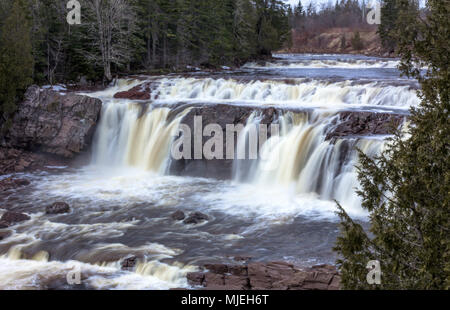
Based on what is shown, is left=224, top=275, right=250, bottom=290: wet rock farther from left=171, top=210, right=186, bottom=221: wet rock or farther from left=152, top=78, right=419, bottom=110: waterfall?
left=152, top=78, right=419, bottom=110: waterfall

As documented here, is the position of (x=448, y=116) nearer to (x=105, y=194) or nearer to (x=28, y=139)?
(x=105, y=194)

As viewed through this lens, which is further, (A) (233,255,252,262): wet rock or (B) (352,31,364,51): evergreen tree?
(B) (352,31,364,51): evergreen tree

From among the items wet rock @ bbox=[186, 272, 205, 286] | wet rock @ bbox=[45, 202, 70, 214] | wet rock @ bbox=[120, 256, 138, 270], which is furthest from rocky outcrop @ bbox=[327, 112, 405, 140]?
wet rock @ bbox=[45, 202, 70, 214]

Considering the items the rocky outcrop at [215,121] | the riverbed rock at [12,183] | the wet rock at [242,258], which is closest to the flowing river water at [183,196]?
the wet rock at [242,258]

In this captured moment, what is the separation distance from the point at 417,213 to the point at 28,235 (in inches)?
403

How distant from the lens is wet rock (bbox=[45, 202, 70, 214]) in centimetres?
1416

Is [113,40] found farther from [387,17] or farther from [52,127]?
[387,17]

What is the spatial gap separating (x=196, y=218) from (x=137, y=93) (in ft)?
42.0

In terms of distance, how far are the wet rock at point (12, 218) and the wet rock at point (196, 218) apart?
15.6 ft

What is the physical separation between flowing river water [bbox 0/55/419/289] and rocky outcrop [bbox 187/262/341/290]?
48 cm

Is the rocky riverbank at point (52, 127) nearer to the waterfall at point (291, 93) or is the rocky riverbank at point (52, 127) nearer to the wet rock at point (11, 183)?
the wet rock at point (11, 183)

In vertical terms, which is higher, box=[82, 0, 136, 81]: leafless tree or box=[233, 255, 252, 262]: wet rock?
box=[82, 0, 136, 81]: leafless tree

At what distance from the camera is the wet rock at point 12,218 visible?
13.3 m
